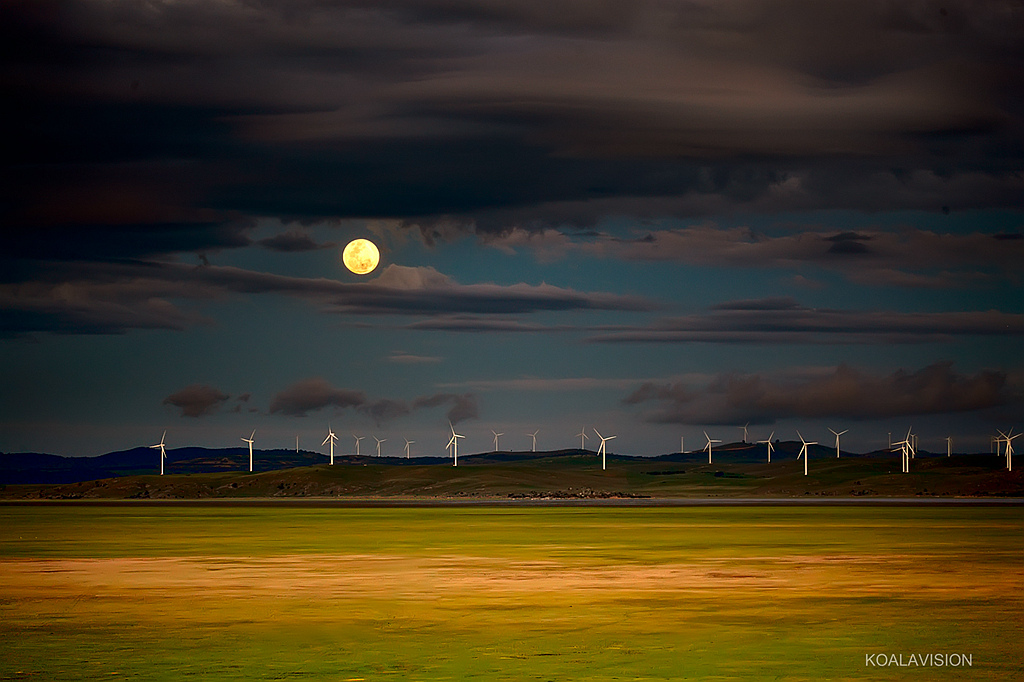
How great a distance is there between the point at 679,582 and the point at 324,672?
2105cm

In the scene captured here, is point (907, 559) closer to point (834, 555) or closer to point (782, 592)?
point (834, 555)

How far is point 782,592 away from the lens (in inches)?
1529

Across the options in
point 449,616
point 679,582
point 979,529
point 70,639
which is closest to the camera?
point 70,639

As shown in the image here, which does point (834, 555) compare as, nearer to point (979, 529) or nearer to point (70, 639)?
point (979, 529)

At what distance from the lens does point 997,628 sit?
96.7 feet

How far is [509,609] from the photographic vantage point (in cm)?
3469

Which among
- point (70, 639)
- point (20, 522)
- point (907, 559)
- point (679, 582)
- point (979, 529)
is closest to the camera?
point (70, 639)

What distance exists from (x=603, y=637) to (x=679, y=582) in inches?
569

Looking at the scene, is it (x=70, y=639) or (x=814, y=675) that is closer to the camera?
(x=814, y=675)

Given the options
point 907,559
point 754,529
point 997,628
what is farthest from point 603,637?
point 754,529

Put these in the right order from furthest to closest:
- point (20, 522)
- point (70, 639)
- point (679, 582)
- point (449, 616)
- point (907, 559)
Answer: point (20, 522)
point (907, 559)
point (679, 582)
point (449, 616)
point (70, 639)

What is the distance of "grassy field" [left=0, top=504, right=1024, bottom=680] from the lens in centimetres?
2486

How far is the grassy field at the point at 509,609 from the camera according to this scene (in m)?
24.9

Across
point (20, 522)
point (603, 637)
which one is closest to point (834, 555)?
point (603, 637)
